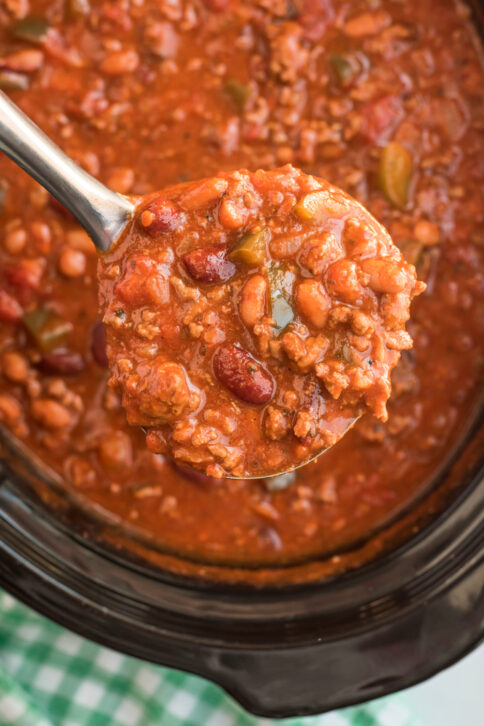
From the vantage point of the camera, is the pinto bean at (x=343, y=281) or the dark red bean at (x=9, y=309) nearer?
the pinto bean at (x=343, y=281)

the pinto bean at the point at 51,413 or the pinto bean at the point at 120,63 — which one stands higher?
the pinto bean at the point at 120,63

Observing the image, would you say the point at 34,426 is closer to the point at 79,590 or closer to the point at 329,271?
the point at 79,590

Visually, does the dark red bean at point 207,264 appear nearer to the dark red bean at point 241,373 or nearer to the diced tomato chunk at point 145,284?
the diced tomato chunk at point 145,284

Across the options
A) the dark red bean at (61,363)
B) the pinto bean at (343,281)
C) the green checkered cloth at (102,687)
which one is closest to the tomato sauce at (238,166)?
the dark red bean at (61,363)

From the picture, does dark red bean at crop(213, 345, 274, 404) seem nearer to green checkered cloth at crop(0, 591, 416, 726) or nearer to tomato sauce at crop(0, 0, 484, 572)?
tomato sauce at crop(0, 0, 484, 572)

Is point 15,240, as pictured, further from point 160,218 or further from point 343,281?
point 343,281

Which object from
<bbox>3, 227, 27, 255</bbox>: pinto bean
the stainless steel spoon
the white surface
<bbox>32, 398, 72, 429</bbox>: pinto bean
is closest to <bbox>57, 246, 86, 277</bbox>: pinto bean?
<bbox>3, 227, 27, 255</bbox>: pinto bean

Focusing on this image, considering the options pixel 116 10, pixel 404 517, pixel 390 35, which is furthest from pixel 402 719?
pixel 116 10
